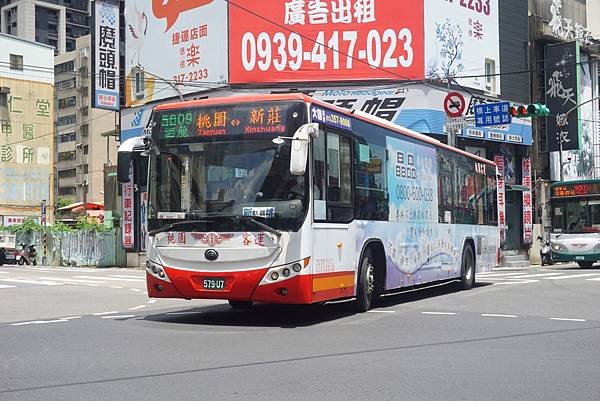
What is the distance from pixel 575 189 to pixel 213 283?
21.8 metres

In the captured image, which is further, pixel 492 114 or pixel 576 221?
pixel 576 221

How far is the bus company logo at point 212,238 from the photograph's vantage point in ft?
36.8

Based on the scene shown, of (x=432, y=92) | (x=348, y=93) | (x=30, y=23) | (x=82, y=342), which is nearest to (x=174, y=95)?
(x=348, y=93)

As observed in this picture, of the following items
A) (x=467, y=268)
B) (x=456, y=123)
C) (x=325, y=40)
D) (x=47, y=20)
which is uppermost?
(x=47, y=20)

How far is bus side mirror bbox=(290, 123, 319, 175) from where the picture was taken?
10.6 m

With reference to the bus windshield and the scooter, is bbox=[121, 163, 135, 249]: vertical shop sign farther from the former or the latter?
the scooter

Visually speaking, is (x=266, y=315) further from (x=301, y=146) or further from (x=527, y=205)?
(x=527, y=205)

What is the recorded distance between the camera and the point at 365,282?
13.1m

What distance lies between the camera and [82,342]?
1002 centimetres

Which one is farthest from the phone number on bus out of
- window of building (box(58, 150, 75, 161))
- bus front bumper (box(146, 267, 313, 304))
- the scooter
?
window of building (box(58, 150, 75, 161))

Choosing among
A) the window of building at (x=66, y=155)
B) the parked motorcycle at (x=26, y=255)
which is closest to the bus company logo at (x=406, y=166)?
the parked motorcycle at (x=26, y=255)

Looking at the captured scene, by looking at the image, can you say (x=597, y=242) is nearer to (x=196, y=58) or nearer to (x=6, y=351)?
(x=196, y=58)

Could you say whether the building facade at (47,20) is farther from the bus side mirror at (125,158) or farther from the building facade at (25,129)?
the bus side mirror at (125,158)

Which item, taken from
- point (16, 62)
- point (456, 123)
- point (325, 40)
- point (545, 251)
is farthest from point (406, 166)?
point (16, 62)
